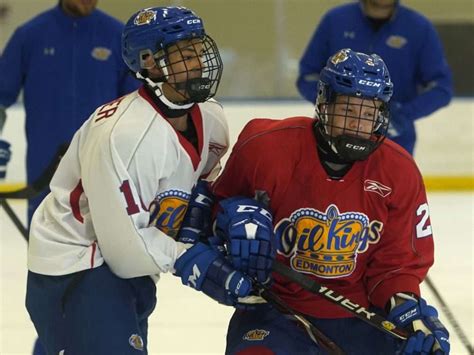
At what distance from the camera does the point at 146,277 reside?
228 centimetres

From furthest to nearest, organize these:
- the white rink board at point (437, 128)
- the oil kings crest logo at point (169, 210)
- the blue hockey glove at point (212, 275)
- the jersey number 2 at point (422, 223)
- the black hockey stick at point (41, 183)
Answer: the white rink board at point (437, 128)
the black hockey stick at point (41, 183)
the jersey number 2 at point (422, 223)
the oil kings crest logo at point (169, 210)
the blue hockey glove at point (212, 275)

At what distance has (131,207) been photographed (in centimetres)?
208

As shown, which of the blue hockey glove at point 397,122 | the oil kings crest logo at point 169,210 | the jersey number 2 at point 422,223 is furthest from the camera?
the blue hockey glove at point 397,122

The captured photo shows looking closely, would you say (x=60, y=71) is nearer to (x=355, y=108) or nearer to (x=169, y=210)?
(x=169, y=210)

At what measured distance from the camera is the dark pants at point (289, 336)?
216 cm

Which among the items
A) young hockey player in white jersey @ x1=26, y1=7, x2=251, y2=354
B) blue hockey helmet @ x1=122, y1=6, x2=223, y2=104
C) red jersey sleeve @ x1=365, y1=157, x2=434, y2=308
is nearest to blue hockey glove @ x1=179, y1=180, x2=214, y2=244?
young hockey player in white jersey @ x1=26, y1=7, x2=251, y2=354

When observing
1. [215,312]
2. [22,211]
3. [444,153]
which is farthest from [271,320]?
[444,153]

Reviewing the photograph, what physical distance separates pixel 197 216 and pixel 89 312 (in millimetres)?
314

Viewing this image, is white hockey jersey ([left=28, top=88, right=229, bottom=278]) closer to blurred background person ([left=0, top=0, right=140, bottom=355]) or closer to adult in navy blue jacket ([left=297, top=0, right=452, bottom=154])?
blurred background person ([left=0, top=0, right=140, bottom=355])

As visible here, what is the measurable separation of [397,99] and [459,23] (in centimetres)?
257

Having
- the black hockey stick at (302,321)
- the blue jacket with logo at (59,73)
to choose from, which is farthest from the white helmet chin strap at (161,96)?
the blue jacket with logo at (59,73)

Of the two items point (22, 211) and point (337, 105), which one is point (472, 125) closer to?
point (22, 211)

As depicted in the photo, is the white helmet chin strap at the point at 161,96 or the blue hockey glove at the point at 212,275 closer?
the blue hockey glove at the point at 212,275

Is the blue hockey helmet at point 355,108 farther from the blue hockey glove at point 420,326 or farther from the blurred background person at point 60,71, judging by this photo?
the blurred background person at point 60,71
